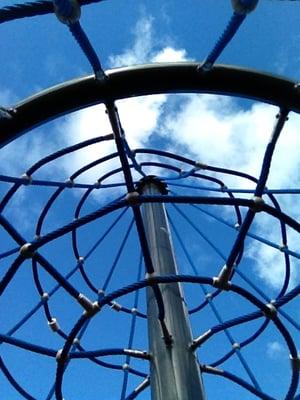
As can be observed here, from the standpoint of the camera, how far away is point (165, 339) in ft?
15.8

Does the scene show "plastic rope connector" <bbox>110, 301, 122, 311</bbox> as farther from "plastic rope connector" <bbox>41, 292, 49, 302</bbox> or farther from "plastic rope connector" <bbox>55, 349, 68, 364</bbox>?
"plastic rope connector" <bbox>55, 349, 68, 364</bbox>

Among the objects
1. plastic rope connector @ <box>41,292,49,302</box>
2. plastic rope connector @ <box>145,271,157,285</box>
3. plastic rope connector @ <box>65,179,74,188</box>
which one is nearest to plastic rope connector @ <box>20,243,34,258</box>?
plastic rope connector @ <box>145,271,157,285</box>

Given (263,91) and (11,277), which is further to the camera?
(11,277)

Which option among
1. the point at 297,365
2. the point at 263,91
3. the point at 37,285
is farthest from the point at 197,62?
the point at 37,285

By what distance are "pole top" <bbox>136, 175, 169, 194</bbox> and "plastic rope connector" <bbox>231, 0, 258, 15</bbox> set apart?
14.1ft

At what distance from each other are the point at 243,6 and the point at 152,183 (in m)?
4.36

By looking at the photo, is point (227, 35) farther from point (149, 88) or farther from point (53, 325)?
point (53, 325)

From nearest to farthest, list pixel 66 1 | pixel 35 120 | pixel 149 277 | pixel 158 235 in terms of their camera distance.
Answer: pixel 66 1 → pixel 35 120 → pixel 149 277 → pixel 158 235

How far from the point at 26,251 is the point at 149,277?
1.20 m

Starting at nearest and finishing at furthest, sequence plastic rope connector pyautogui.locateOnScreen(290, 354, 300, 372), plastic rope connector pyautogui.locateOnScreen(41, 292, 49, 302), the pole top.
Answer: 1. plastic rope connector pyautogui.locateOnScreen(290, 354, 300, 372)
2. plastic rope connector pyautogui.locateOnScreen(41, 292, 49, 302)
3. the pole top

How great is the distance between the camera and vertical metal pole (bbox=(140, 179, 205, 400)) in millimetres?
4363

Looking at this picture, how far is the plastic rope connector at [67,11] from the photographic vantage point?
3590mm

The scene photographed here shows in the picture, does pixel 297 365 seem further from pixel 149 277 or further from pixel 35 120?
pixel 35 120

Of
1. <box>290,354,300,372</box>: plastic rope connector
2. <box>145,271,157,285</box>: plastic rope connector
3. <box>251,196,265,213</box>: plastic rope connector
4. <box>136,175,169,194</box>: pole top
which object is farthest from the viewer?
<box>136,175,169,194</box>: pole top
